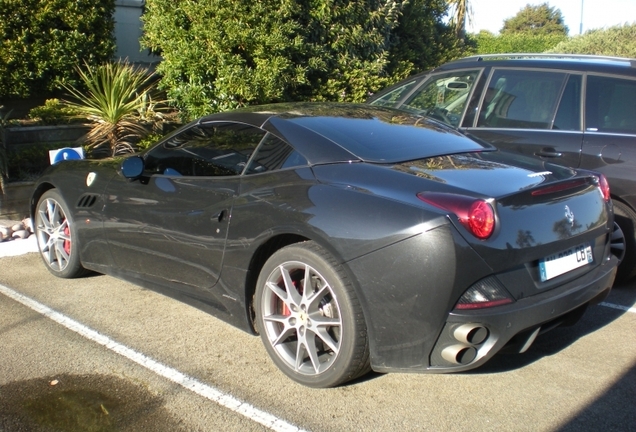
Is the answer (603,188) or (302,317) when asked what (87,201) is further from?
(603,188)

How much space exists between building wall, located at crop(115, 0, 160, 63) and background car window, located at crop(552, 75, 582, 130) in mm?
7099

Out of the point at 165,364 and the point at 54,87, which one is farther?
the point at 54,87

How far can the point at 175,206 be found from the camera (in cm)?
445

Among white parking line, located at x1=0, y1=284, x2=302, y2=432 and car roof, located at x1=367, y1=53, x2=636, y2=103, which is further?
car roof, located at x1=367, y1=53, x2=636, y2=103

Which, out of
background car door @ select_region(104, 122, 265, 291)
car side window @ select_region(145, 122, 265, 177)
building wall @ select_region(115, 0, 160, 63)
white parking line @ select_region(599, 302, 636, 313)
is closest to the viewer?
background car door @ select_region(104, 122, 265, 291)

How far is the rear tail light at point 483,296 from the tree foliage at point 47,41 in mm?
7360

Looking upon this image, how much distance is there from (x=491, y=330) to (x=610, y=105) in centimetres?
288

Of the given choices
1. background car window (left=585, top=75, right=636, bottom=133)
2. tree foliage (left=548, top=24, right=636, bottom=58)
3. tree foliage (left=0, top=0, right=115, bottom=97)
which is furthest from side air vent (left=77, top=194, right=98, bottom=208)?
tree foliage (left=548, top=24, right=636, bottom=58)

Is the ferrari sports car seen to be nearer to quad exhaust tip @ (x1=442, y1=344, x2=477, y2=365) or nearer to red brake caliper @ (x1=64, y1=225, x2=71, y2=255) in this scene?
quad exhaust tip @ (x1=442, y1=344, x2=477, y2=365)

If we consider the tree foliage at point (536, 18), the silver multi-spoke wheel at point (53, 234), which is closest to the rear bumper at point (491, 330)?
the silver multi-spoke wheel at point (53, 234)

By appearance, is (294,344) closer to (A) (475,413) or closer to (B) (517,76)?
(A) (475,413)

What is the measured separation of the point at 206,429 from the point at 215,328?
138 centimetres

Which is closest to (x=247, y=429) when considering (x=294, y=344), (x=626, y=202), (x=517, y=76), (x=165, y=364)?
(x=294, y=344)

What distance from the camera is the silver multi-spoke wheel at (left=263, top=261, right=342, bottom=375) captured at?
3.63 metres
